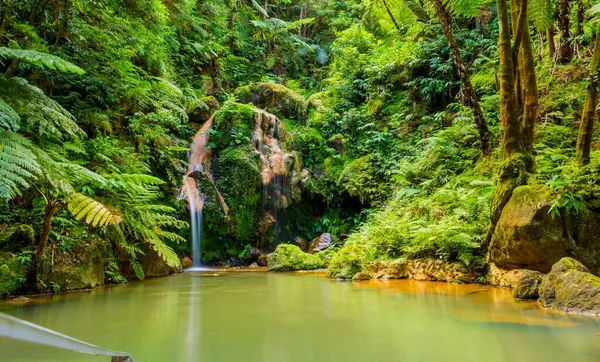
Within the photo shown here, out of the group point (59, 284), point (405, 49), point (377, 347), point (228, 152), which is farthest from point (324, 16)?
point (377, 347)

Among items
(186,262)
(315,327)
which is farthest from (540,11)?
(186,262)

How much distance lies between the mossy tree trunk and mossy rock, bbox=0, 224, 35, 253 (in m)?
5.92

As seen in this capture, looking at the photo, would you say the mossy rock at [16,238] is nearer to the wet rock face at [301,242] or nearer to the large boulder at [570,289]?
the large boulder at [570,289]

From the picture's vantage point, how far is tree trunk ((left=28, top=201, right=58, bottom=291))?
4121 millimetres

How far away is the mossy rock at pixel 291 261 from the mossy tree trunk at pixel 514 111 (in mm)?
4273

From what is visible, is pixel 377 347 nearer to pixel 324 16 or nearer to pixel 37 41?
pixel 37 41

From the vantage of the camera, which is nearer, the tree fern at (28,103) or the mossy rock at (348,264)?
the tree fern at (28,103)

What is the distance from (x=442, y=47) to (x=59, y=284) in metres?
11.8

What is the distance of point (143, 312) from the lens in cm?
329

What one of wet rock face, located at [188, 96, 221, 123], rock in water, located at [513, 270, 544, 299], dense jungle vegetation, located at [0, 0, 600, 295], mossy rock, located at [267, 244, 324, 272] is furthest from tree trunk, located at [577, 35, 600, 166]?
wet rock face, located at [188, 96, 221, 123]

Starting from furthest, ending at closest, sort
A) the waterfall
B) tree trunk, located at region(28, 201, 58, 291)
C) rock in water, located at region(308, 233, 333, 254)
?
the waterfall → rock in water, located at region(308, 233, 333, 254) → tree trunk, located at region(28, 201, 58, 291)

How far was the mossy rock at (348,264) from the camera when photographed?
6137 millimetres

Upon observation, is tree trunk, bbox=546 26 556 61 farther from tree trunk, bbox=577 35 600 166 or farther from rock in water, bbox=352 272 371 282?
rock in water, bbox=352 272 371 282

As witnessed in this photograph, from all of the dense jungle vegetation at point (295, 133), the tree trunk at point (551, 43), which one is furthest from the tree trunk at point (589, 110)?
the tree trunk at point (551, 43)
